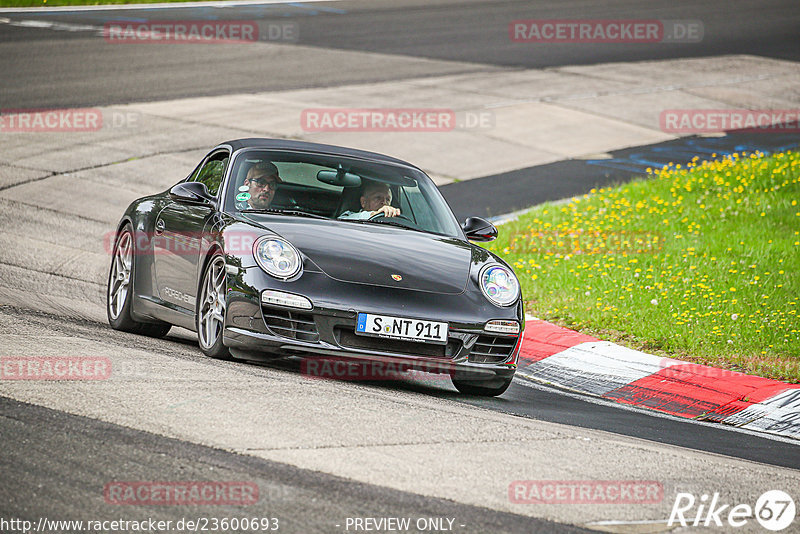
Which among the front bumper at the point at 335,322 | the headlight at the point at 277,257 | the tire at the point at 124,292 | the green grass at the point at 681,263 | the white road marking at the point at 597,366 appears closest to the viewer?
the front bumper at the point at 335,322

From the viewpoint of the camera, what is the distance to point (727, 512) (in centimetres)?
467

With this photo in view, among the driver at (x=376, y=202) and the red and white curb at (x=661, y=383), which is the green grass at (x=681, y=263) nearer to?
the red and white curb at (x=661, y=383)

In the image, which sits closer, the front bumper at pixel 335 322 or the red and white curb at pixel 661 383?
the front bumper at pixel 335 322

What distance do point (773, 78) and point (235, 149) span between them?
19.3m

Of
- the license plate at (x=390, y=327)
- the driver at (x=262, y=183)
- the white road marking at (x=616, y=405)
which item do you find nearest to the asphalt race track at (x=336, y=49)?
the driver at (x=262, y=183)

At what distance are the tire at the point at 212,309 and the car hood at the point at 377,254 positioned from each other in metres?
0.40

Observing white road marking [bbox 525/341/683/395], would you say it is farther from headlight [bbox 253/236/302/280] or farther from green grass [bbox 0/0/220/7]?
green grass [bbox 0/0/220/7]

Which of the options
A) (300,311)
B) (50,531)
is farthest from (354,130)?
(50,531)

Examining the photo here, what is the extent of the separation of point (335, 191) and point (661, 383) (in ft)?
8.49

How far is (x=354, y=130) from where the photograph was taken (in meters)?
18.5

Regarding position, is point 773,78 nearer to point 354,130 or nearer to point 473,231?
point 354,130

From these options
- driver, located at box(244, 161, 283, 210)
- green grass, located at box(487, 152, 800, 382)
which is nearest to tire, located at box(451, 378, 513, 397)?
driver, located at box(244, 161, 283, 210)

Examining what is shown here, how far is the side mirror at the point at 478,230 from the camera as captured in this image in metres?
7.85

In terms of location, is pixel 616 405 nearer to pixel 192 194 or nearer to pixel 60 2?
pixel 192 194
